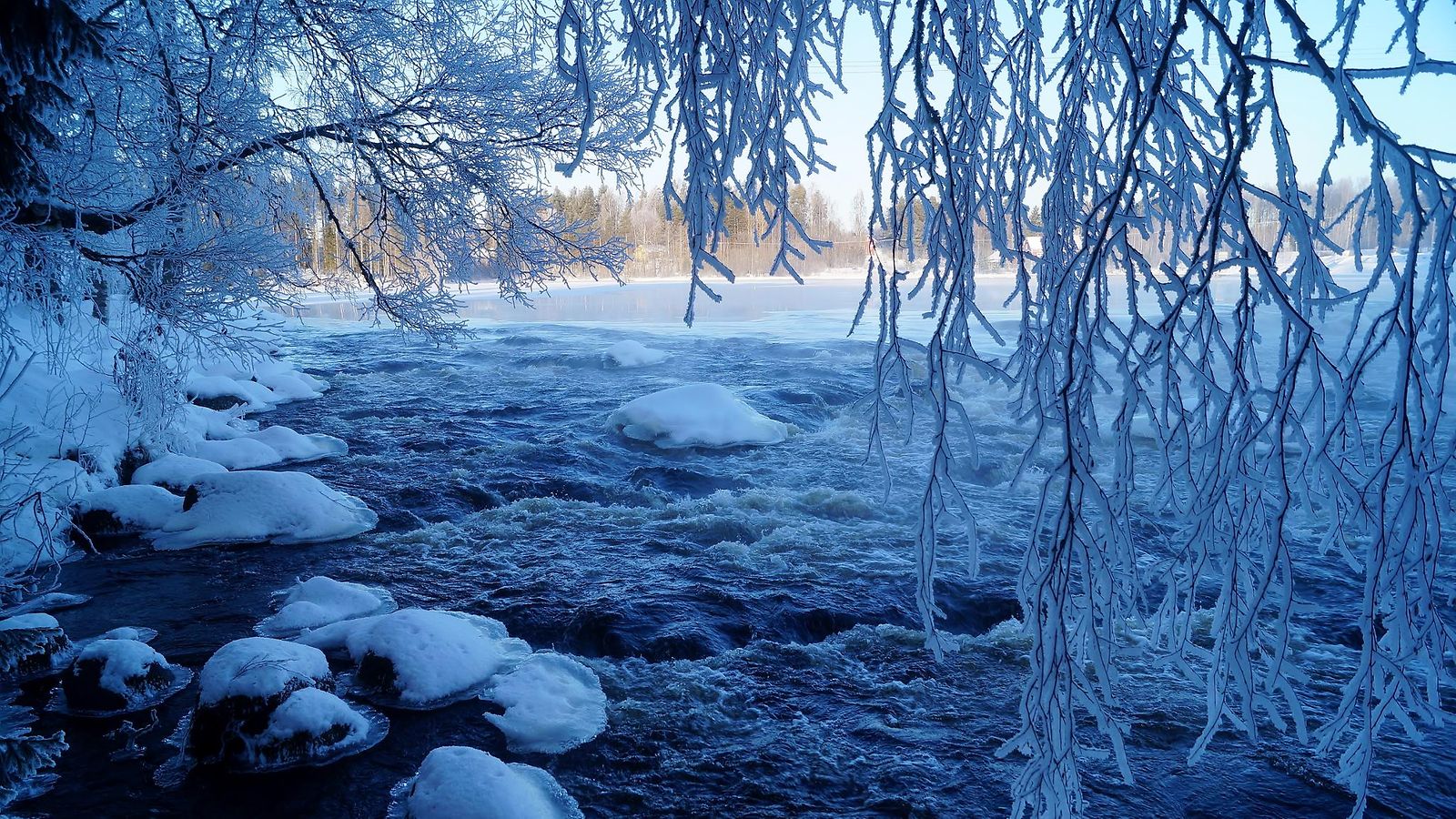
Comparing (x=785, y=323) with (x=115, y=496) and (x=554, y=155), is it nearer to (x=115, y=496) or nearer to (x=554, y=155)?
(x=554, y=155)

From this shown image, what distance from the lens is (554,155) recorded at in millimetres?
8875

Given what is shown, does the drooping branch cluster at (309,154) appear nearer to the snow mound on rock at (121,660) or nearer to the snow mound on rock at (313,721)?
the snow mound on rock at (121,660)

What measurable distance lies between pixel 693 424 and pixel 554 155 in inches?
148

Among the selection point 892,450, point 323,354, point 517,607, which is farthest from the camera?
point 323,354

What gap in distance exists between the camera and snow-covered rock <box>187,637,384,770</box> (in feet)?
13.8

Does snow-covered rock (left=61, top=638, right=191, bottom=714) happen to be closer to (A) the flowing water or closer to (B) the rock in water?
(A) the flowing water

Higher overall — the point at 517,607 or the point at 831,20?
the point at 831,20

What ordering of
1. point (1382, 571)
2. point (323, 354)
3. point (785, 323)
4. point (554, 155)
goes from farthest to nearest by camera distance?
1. point (785, 323)
2. point (323, 354)
3. point (554, 155)
4. point (1382, 571)

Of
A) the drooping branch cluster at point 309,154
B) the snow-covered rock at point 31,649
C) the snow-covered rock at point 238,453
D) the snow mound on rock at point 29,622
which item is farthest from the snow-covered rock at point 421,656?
the snow-covered rock at point 238,453

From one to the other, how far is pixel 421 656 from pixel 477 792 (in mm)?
1522

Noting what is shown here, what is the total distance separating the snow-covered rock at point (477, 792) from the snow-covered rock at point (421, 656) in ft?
2.84

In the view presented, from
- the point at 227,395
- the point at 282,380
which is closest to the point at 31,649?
the point at 227,395

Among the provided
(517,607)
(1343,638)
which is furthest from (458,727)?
(1343,638)

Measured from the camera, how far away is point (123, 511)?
7.41 m
